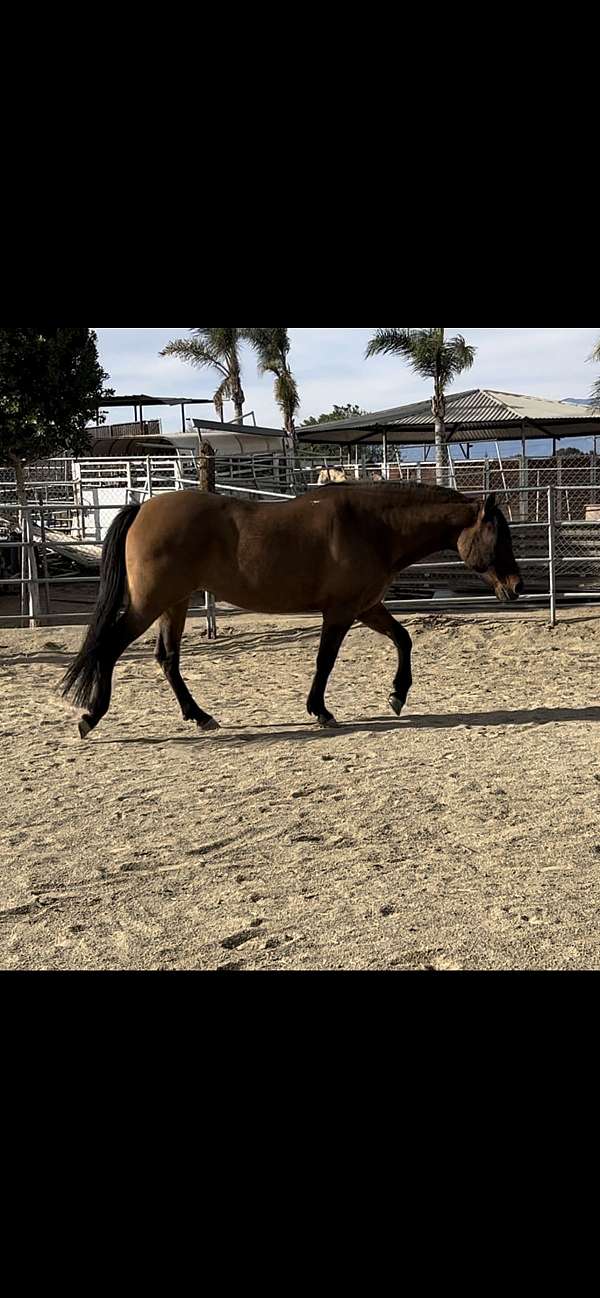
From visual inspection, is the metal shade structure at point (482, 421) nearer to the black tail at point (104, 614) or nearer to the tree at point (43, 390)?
the tree at point (43, 390)

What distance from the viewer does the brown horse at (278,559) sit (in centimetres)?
612

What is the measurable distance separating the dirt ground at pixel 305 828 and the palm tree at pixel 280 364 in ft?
87.6

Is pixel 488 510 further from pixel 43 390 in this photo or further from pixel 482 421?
pixel 482 421

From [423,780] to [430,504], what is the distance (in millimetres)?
2232

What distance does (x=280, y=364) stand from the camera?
112 ft

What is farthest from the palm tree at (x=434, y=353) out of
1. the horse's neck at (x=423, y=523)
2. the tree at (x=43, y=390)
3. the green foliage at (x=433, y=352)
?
the horse's neck at (x=423, y=523)

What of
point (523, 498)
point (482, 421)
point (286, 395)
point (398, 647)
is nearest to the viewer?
point (398, 647)

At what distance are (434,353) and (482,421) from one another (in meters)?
1.76

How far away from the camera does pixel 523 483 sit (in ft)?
56.0

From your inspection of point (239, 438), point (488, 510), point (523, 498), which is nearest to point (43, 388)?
point (488, 510)

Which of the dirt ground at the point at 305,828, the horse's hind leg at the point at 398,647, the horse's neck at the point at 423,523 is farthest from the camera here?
the horse's hind leg at the point at 398,647
